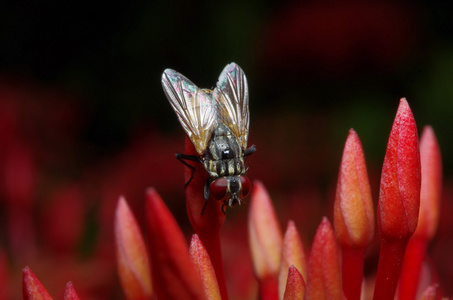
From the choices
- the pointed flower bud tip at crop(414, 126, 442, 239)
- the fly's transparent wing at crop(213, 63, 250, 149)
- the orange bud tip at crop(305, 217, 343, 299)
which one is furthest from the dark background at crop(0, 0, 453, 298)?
the orange bud tip at crop(305, 217, 343, 299)

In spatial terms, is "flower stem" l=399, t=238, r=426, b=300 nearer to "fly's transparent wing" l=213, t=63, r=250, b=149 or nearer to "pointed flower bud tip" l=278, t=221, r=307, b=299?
"pointed flower bud tip" l=278, t=221, r=307, b=299

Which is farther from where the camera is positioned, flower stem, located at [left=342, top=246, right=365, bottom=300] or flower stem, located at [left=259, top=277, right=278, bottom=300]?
flower stem, located at [left=259, top=277, right=278, bottom=300]

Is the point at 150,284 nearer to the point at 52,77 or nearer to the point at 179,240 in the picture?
the point at 179,240

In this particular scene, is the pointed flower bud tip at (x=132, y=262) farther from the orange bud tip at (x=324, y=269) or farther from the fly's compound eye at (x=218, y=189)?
the orange bud tip at (x=324, y=269)

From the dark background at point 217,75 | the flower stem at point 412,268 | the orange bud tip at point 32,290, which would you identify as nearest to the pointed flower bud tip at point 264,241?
the flower stem at point 412,268

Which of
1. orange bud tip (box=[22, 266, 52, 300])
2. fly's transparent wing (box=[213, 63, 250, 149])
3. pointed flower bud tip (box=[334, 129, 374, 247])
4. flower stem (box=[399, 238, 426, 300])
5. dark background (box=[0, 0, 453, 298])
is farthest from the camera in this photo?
dark background (box=[0, 0, 453, 298])

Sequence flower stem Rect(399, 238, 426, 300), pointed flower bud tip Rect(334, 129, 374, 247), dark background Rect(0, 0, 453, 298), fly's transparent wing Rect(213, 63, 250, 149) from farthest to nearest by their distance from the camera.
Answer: dark background Rect(0, 0, 453, 298) < fly's transparent wing Rect(213, 63, 250, 149) < flower stem Rect(399, 238, 426, 300) < pointed flower bud tip Rect(334, 129, 374, 247)

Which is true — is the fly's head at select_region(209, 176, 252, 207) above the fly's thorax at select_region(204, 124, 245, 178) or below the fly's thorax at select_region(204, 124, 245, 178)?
below

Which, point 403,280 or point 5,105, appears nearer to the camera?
point 403,280

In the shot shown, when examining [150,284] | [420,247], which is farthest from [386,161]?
[150,284]
